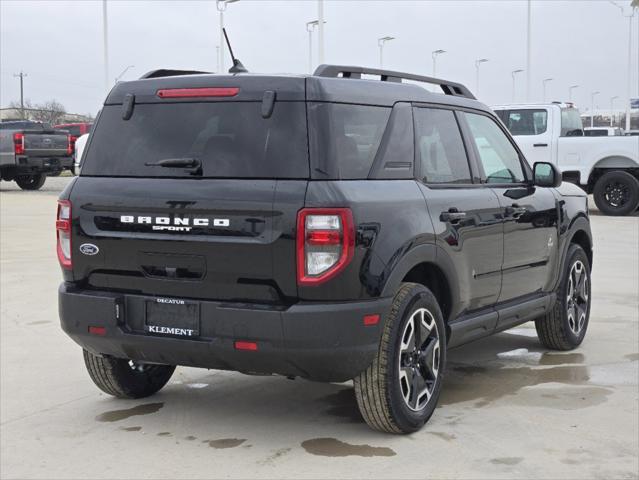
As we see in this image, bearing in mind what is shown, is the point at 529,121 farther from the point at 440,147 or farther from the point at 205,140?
the point at 205,140

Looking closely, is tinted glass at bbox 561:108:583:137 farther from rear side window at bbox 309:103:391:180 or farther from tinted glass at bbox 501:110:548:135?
rear side window at bbox 309:103:391:180

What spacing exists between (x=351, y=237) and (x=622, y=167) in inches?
601

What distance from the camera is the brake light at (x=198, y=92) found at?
15.7 ft

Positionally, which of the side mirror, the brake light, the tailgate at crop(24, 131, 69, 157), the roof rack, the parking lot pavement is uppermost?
the tailgate at crop(24, 131, 69, 157)

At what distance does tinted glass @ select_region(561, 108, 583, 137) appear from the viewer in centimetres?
1884

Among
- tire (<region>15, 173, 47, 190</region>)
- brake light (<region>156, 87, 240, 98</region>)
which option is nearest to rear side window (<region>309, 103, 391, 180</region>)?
brake light (<region>156, 87, 240, 98</region>)

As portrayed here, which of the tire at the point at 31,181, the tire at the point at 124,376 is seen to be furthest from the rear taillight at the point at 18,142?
the tire at the point at 124,376

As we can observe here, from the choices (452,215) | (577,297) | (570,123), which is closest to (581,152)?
(570,123)

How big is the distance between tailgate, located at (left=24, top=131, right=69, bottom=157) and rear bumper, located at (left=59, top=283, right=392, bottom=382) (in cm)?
Result: 2199

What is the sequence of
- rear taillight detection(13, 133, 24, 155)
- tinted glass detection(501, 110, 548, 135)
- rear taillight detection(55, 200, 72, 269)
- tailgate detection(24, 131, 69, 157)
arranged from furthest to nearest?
tailgate detection(24, 131, 69, 157)
rear taillight detection(13, 133, 24, 155)
tinted glass detection(501, 110, 548, 135)
rear taillight detection(55, 200, 72, 269)

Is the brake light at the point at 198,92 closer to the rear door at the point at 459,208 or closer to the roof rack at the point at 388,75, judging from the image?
the roof rack at the point at 388,75

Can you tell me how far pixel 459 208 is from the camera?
213 inches

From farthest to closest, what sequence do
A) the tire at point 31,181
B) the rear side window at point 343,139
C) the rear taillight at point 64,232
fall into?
the tire at point 31,181
the rear taillight at point 64,232
the rear side window at point 343,139

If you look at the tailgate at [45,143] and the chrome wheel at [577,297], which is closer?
the chrome wheel at [577,297]
